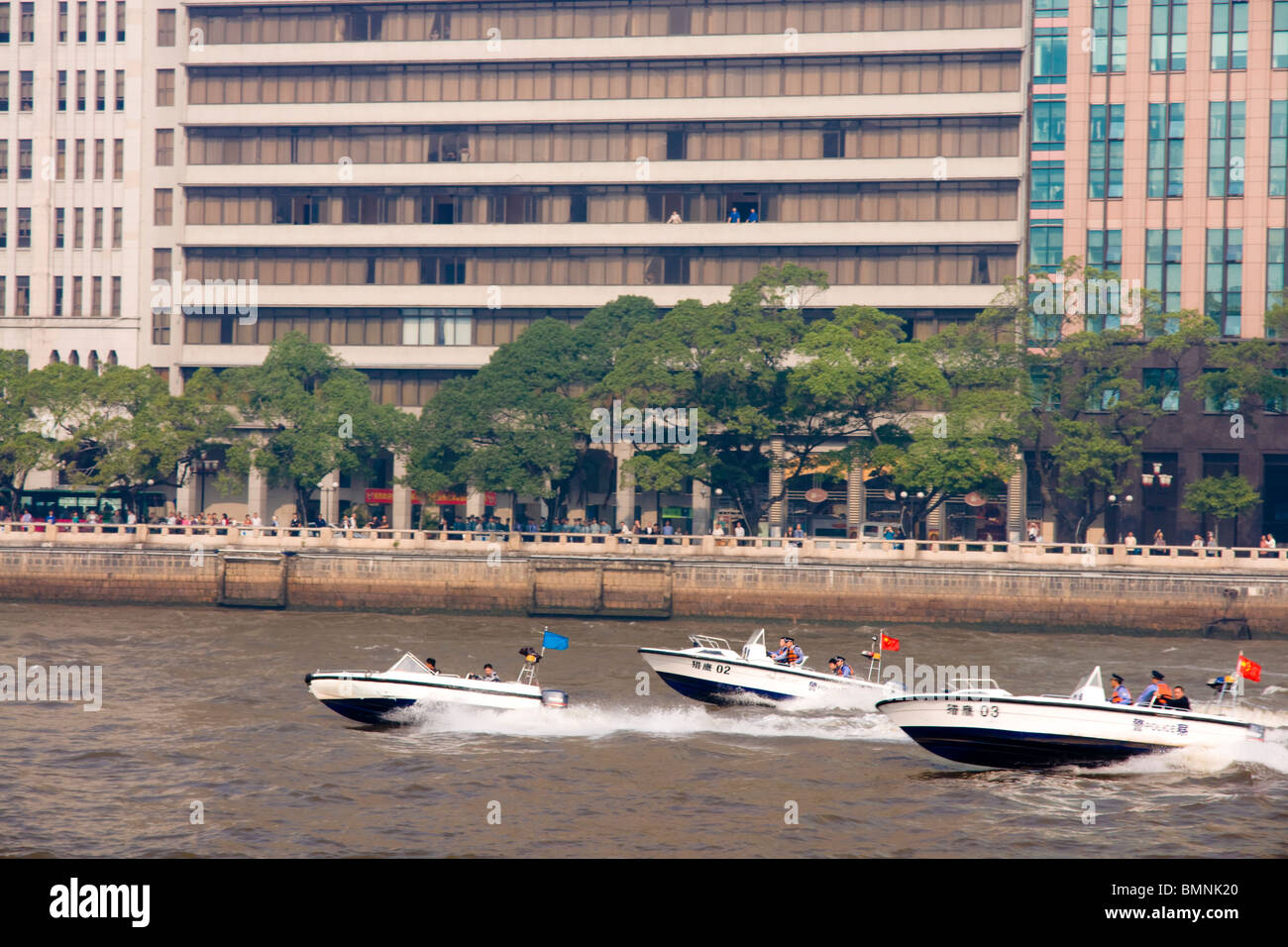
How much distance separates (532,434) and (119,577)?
62.9 ft

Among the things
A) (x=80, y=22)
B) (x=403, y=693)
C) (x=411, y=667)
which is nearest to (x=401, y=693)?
(x=403, y=693)

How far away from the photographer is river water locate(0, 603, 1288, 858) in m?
22.3

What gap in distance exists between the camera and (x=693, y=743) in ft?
98.1

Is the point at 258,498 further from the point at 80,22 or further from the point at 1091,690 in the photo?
the point at 1091,690

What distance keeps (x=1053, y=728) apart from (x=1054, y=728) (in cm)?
2

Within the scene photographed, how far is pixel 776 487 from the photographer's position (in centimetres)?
7338

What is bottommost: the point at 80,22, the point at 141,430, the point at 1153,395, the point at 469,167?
the point at 141,430

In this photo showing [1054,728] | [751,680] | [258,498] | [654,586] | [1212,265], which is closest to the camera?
[1054,728]

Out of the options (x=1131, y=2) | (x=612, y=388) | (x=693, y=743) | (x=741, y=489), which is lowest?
(x=693, y=743)

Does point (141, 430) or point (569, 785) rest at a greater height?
point (141, 430)

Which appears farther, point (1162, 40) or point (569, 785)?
point (1162, 40)

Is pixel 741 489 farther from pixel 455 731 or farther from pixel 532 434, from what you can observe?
pixel 455 731

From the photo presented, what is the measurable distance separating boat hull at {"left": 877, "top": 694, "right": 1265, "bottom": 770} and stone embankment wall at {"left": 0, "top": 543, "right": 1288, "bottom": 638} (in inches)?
1036
